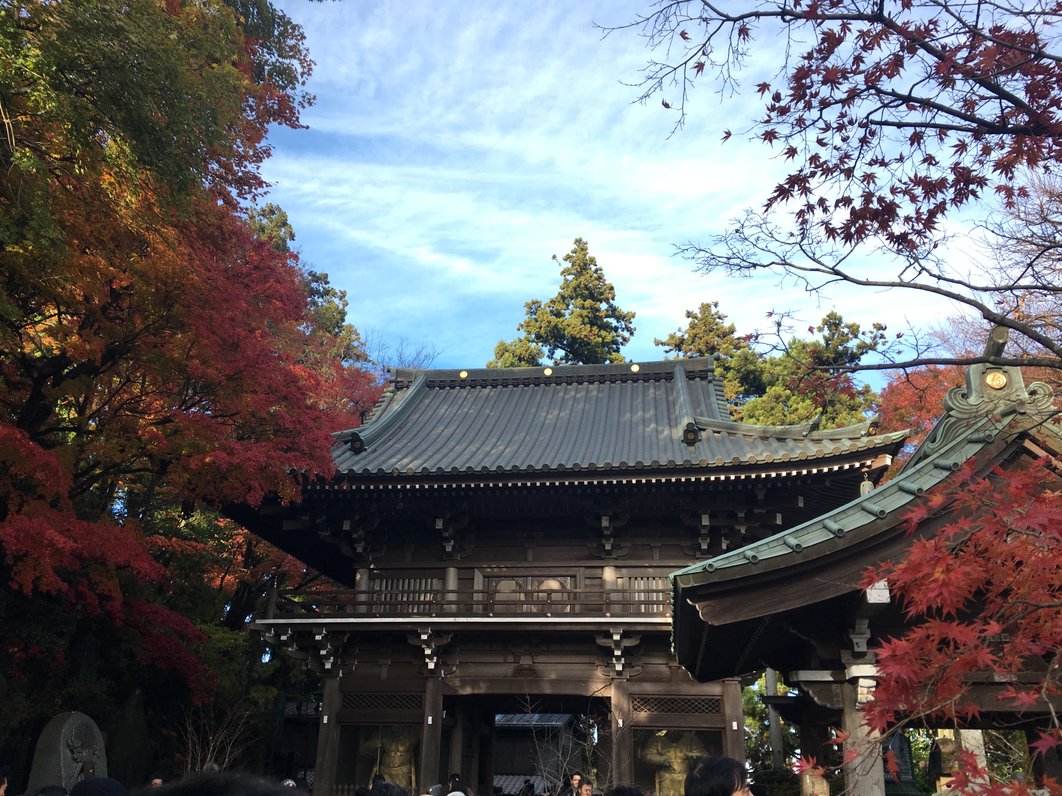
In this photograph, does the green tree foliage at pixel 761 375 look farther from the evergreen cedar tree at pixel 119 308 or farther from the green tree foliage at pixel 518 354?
the evergreen cedar tree at pixel 119 308

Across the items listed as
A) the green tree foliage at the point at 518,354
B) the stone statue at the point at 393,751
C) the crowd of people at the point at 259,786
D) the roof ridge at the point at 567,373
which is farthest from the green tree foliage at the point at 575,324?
the crowd of people at the point at 259,786

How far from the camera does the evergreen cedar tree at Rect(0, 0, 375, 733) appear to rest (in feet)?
26.5

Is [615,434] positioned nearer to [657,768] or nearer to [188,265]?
[657,768]

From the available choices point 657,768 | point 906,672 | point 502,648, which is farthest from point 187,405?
point 906,672

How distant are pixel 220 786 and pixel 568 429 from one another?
15656 millimetres

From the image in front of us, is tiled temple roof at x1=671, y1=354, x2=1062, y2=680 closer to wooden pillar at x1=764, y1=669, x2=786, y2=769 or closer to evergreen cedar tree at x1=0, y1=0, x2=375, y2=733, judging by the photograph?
evergreen cedar tree at x1=0, y1=0, x2=375, y2=733

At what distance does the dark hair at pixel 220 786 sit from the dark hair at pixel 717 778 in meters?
1.82

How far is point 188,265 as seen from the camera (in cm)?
1048

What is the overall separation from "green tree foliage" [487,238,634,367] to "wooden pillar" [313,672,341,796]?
22.0 m

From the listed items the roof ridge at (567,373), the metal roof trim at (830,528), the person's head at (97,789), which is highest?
the roof ridge at (567,373)

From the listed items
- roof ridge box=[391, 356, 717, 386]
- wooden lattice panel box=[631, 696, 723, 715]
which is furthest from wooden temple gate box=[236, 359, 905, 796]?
roof ridge box=[391, 356, 717, 386]

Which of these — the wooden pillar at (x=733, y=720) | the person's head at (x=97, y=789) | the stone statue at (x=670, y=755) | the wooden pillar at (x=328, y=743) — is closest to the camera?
the person's head at (x=97, y=789)

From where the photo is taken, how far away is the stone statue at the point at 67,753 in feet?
40.4

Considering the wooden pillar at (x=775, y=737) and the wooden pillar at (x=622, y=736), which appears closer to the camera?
the wooden pillar at (x=622, y=736)
